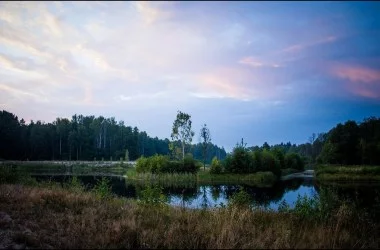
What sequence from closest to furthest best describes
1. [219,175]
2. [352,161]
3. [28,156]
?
[219,175] < [352,161] < [28,156]

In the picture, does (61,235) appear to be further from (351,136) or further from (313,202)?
(351,136)

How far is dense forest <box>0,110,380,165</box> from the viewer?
9338cm

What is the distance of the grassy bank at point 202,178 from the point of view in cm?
5297

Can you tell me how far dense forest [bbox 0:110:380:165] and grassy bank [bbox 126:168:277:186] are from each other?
18.5 meters

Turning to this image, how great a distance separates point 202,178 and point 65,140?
88.2 metres

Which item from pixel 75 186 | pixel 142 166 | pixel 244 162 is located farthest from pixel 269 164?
pixel 75 186

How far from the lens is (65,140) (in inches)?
5032

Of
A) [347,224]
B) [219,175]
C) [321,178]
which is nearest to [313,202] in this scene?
[347,224]

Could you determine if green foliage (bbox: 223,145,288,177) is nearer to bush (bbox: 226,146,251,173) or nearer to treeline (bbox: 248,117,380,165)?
bush (bbox: 226,146,251,173)

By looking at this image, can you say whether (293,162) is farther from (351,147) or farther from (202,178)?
(202,178)

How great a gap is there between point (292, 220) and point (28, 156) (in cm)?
11847

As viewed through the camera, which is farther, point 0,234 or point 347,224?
point 347,224

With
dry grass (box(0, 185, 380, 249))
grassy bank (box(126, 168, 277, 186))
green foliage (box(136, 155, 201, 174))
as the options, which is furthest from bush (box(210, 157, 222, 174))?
dry grass (box(0, 185, 380, 249))

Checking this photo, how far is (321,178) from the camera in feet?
215
